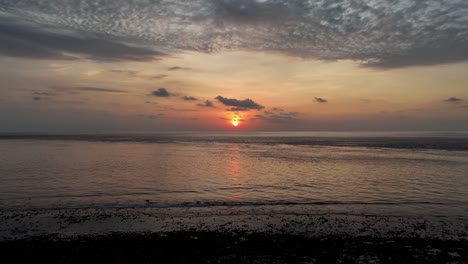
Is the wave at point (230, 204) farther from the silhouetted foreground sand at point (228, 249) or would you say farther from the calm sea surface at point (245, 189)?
the silhouetted foreground sand at point (228, 249)

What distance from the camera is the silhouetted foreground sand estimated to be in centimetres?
1525

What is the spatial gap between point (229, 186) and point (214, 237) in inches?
745

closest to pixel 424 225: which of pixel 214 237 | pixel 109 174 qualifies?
pixel 214 237

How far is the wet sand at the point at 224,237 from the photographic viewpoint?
51.0 feet

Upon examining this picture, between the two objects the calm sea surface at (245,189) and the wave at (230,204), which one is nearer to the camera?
the wave at (230,204)

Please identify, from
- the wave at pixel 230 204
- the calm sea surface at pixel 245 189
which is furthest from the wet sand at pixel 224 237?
the calm sea surface at pixel 245 189

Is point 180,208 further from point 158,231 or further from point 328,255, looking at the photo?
point 328,255

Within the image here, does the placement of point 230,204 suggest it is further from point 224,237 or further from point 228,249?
point 228,249

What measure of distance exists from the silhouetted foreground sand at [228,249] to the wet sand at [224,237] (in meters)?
0.04

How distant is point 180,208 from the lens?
26.3 metres

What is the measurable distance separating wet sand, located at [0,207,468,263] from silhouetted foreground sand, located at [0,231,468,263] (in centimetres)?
4

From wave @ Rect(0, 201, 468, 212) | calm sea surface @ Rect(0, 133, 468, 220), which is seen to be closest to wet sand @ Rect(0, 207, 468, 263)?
wave @ Rect(0, 201, 468, 212)

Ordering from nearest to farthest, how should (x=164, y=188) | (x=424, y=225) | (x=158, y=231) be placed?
(x=158, y=231)
(x=424, y=225)
(x=164, y=188)

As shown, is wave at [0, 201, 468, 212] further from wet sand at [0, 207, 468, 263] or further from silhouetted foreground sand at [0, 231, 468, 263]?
silhouetted foreground sand at [0, 231, 468, 263]
